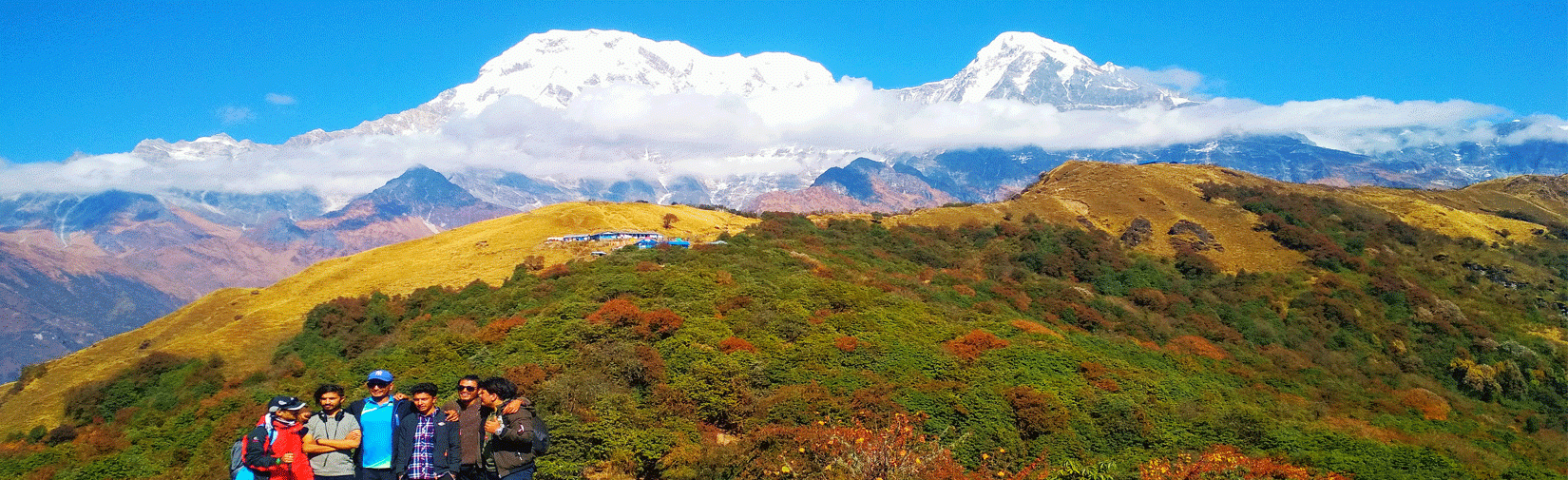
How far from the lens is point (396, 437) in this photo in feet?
34.2

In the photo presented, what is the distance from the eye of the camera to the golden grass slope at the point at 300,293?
47031 millimetres

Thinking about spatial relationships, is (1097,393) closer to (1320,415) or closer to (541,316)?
(1320,415)

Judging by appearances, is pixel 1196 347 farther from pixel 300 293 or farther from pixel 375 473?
pixel 300 293

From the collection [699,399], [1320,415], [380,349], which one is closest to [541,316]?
[380,349]

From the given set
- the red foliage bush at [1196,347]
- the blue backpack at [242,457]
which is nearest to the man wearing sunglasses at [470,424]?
the blue backpack at [242,457]

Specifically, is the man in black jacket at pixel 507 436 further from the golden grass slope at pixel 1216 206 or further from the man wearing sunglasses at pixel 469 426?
the golden grass slope at pixel 1216 206

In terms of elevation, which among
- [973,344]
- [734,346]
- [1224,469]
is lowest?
[1224,469]

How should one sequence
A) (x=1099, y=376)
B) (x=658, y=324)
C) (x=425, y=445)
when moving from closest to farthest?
(x=425, y=445) → (x=1099, y=376) → (x=658, y=324)

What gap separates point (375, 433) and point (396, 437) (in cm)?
27

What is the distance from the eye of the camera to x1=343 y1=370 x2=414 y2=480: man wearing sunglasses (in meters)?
10.3

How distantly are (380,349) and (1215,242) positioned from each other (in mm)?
74891

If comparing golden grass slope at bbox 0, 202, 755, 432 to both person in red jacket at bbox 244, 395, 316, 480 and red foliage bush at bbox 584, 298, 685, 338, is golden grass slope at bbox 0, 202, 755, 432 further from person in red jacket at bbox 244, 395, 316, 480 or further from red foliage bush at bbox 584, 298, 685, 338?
person in red jacket at bbox 244, 395, 316, 480

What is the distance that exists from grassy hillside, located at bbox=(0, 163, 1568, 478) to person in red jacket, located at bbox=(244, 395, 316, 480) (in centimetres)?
912

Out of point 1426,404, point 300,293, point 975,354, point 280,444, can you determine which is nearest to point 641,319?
point 975,354
